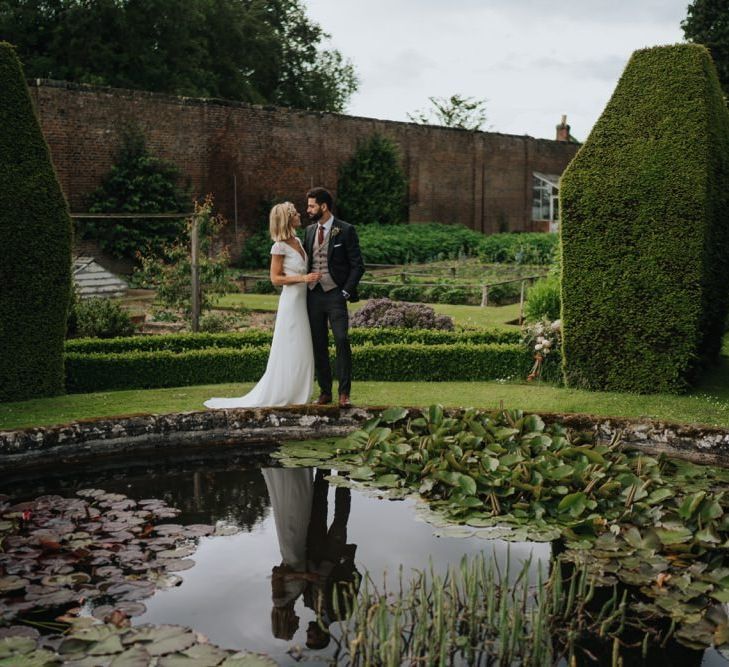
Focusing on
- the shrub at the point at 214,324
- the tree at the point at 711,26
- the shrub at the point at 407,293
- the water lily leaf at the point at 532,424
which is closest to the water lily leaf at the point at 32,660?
the water lily leaf at the point at 532,424

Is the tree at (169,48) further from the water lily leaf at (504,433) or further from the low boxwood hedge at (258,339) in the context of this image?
the water lily leaf at (504,433)

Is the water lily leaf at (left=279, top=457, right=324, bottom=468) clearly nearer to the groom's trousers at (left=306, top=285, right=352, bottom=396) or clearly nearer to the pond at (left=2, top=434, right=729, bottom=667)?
the pond at (left=2, top=434, right=729, bottom=667)

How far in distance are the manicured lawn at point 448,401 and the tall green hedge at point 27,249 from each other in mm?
348

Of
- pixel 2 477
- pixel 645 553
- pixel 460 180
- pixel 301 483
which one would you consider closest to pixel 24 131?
pixel 2 477

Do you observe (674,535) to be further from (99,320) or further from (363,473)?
(99,320)

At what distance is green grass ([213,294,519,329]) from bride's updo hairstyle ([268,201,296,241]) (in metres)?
5.54

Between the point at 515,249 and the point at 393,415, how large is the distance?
60.8 ft

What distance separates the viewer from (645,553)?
14.9ft

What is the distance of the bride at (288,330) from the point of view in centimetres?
705

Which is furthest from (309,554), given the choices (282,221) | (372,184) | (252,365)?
(372,184)

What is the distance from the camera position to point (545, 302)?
10.5 meters

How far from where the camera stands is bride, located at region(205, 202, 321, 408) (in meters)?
7.05

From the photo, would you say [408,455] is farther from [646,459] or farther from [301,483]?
[646,459]

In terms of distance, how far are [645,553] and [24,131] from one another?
20.0ft
